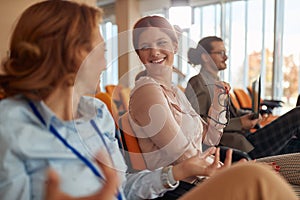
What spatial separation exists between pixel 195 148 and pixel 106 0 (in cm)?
807

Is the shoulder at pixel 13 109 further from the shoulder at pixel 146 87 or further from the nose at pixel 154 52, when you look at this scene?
the nose at pixel 154 52

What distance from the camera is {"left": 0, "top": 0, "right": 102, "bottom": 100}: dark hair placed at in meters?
0.92

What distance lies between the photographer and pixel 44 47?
0.93 metres

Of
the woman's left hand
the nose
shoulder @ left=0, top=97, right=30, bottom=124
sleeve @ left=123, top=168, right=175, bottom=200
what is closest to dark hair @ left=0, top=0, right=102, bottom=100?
shoulder @ left=0, top=97, right=30, bottom=124

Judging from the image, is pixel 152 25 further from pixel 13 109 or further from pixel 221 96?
pixel 13 109

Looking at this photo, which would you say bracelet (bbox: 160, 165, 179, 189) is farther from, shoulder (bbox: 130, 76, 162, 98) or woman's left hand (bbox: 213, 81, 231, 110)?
woman's left hand (bbox: 213, 81, 231, 110)

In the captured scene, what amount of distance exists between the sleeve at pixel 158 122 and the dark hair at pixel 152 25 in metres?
0.25

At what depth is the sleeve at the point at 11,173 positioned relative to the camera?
86 centimetres

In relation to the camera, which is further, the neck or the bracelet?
the neck

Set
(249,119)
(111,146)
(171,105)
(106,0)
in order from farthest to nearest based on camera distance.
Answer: (106,0) < (249,119) < (171,105) < (111,146)

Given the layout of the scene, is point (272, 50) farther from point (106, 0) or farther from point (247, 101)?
point (106, 0)

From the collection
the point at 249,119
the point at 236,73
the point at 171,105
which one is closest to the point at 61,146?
the point at 171,105

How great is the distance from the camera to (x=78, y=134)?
100 cm

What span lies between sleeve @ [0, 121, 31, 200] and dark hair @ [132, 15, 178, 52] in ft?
2.67
